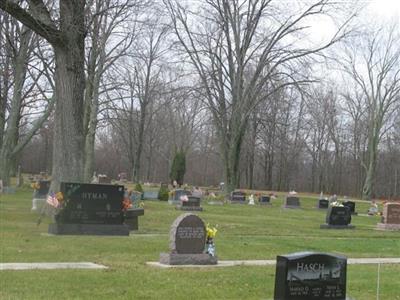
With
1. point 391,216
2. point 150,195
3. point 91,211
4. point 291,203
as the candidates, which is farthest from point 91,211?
point 291,203

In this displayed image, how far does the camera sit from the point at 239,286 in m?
9.56

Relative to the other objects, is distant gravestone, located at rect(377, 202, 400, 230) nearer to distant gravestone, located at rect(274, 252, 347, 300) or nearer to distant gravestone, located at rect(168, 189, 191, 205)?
distant gravestone, located at rect(168, 189, 191, 205)

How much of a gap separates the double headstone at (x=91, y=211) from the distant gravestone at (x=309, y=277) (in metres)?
11.3

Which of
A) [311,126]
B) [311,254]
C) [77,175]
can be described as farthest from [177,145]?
[311,254]

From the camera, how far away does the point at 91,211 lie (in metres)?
17.1

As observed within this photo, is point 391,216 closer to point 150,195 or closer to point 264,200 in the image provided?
point 150,195

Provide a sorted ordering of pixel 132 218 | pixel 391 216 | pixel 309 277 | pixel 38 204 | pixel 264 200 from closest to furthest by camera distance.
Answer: pixel 309 277 < pixel 132 218 < pixel 38 204 < pixel 391 216 < pixel 264 200

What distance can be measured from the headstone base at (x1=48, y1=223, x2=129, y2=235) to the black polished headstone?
0.36 feet

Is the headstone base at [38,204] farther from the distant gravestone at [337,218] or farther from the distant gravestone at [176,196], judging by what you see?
the distant gravestone at [176,196]

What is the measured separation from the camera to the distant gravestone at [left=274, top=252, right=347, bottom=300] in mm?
6070

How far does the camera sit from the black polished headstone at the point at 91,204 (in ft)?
55.0

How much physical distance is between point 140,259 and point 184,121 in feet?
245

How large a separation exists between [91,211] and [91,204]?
19 cm

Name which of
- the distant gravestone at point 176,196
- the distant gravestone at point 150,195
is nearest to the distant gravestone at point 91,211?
the distant gravestone at point 176,196
